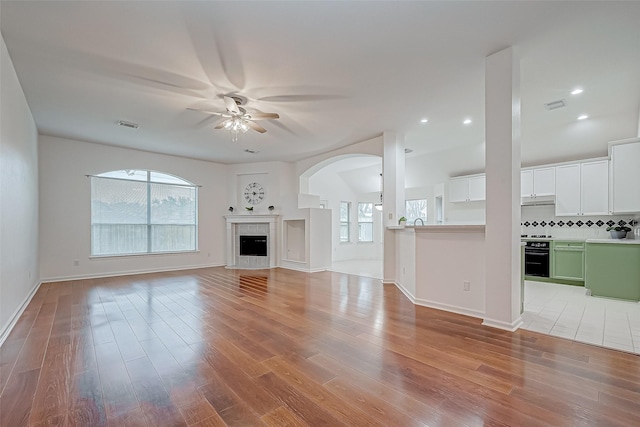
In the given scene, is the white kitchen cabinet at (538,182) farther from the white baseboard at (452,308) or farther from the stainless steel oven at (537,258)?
the white baseboard at (452,308)

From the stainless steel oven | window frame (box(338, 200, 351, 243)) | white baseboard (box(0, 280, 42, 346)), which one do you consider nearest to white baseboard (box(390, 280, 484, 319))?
the stainless steel oven

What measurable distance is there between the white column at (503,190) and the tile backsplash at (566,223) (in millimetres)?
3357

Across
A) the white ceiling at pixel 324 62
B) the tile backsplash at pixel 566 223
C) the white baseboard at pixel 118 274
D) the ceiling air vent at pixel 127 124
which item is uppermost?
the white ceiling at pixel 324 62

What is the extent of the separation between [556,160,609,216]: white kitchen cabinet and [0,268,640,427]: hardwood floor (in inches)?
153

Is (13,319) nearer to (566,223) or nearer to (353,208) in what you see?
(353,208)

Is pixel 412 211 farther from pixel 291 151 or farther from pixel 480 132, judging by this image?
pixel 291 151

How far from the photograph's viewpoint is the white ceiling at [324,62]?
240 cm

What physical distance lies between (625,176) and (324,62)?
5141mm

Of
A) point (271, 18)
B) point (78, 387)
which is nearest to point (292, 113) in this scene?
point (271, 18)

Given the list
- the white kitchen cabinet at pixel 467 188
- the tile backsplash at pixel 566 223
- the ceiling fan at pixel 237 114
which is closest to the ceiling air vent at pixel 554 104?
the tile backsplash at pixel 566 223

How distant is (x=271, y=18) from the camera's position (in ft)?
7.98

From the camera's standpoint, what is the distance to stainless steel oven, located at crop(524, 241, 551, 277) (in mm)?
5570

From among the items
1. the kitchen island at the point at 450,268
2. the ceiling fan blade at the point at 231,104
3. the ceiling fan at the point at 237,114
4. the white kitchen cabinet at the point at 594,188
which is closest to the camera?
the kitchen island at the point at 450,268

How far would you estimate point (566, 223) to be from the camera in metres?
5.72
